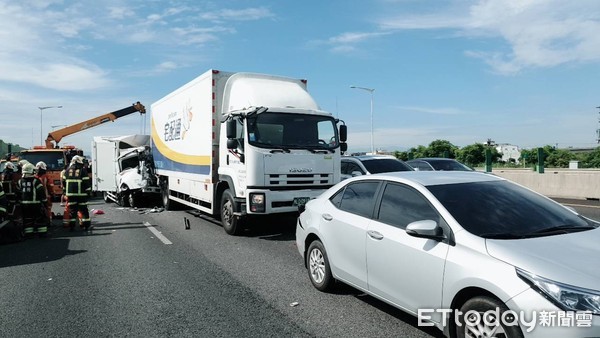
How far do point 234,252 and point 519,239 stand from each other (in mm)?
5342

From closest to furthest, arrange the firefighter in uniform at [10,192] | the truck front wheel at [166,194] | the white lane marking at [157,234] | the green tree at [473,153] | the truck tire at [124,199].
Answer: the white lane marking at [157,234] < the firefighter in uniform at [10,192] < the truck front wheel at [166,194] < the truck tire at [124,199] < the green tree at [473,153]

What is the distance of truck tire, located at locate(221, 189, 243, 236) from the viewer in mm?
9344

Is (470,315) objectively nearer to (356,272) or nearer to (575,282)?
(575,282)

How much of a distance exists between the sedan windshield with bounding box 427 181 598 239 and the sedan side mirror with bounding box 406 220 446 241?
196 millimetres

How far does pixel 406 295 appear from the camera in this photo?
153 inches

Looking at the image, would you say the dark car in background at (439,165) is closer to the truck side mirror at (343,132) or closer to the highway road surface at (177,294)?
the truck side mirror at (343,132)

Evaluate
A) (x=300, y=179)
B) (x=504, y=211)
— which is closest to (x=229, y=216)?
(x=300, y=179)

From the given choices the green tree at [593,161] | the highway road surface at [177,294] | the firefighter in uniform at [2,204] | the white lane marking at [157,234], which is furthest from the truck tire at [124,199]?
the green tree at [593,161]

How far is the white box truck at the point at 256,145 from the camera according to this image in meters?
8.86

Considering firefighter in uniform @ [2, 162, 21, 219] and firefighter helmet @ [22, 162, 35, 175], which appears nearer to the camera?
firefighter helmet @ [22, 162, 35, 175]

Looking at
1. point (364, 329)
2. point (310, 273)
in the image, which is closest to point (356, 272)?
point (364, 329)

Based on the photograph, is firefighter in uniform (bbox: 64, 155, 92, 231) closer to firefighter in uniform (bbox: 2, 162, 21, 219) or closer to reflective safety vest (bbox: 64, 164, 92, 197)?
reflective safety vest (bbox: 64, 164, 92, 197)

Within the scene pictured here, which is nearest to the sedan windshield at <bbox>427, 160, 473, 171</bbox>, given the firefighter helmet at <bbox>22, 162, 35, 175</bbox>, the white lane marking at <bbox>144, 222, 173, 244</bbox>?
the white lane marking at <bbox>144, 222, 173, 244</bbox>

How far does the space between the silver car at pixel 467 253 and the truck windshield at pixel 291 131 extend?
393 centimetres
